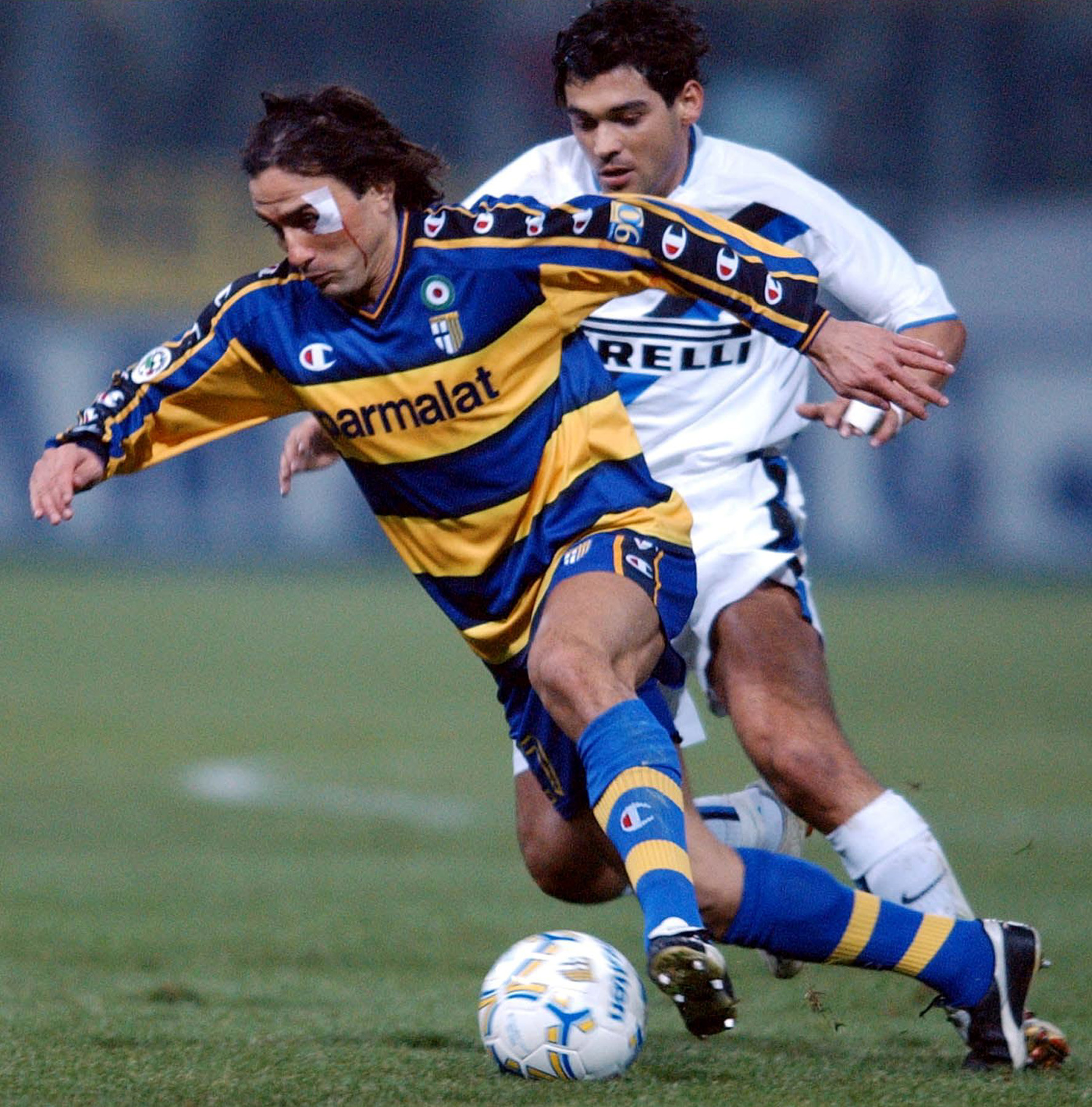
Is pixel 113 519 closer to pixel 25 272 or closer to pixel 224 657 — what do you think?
pixel 25 272

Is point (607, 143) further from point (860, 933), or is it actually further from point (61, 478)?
point (860, 933)

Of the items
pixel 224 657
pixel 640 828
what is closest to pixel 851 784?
pixel 640 828

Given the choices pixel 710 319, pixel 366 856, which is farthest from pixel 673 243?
pixel 366 856

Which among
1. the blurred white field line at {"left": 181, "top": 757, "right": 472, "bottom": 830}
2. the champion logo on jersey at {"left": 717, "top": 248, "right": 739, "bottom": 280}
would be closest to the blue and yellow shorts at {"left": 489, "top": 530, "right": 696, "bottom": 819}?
the champion logo on jersey at {"left": 717, "top": 248, "right": 739, "bottom": 280}

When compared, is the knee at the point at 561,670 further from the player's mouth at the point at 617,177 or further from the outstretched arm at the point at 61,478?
the player's mouth at the point at 617,177

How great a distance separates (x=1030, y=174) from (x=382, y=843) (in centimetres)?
1598

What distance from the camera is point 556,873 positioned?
13.6ft

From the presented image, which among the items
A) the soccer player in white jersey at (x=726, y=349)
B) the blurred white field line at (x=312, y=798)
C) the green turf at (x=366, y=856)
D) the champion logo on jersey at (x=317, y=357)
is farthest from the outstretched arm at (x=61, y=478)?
the blurred white field line at (x=312, y=798)

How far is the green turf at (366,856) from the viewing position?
11.5 feet

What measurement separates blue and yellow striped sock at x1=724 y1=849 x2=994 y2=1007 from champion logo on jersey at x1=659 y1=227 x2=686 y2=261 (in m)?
1.20

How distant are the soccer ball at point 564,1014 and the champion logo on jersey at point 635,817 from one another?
0.33m

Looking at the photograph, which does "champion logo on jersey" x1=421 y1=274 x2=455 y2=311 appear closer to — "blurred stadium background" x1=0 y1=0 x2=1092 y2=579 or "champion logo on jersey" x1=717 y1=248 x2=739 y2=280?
"champion logo on jersey" x1=717 y1=248 x2=739 y2=280

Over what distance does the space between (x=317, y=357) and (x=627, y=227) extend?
0.66 meters

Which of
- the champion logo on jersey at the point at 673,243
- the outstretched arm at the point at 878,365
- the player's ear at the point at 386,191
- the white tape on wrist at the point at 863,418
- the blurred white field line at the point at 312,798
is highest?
the player's ear at the point at 386,191
